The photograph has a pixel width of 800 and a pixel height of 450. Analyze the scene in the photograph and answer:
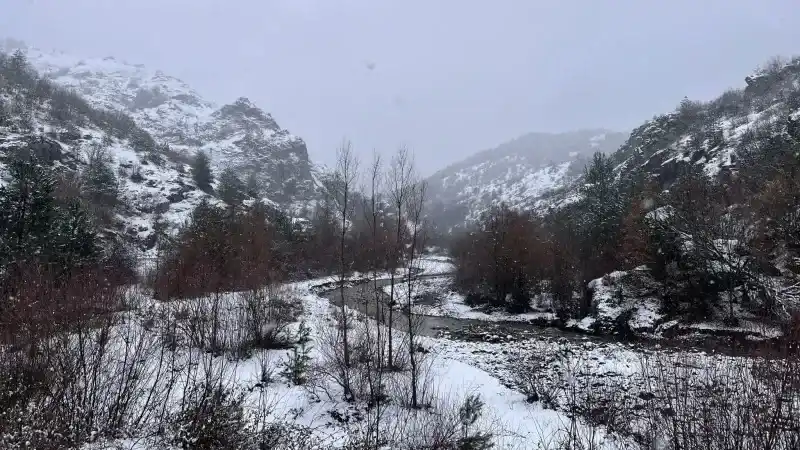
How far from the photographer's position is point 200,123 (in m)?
148

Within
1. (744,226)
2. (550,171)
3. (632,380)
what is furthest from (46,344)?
(550,171)

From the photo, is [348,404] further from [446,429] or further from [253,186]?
[253,186]

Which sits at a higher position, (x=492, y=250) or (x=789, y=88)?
(x=789, y=88)

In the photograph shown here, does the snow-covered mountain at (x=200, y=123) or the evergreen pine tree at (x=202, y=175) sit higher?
the snow-covered mountain at (x=200, y=123)

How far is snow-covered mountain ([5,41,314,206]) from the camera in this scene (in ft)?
404

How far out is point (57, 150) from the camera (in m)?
55.7

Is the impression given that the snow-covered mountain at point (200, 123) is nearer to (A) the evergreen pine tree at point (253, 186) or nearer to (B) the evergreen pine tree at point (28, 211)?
(A) the evergreen pine tree at point (253, 186)

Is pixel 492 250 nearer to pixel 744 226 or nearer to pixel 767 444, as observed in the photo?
pixel 744 226

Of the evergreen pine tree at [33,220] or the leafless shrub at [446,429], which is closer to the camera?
the leafless shrub at [446,429]

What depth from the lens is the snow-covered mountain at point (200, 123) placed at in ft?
404

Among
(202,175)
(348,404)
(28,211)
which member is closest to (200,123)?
(202,175)

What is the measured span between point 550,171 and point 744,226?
129m

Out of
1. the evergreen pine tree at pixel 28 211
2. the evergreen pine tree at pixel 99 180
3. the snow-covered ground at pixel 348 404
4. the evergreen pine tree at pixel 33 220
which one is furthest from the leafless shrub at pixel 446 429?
the evergreen pine tree at pixel 99 180

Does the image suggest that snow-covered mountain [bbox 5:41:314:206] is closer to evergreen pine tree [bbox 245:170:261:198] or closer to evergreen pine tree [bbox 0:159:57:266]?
evergreen pine tree [bbox 245:170:261:198]
